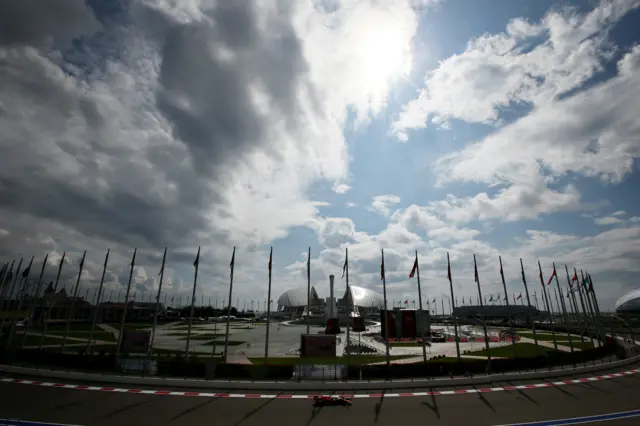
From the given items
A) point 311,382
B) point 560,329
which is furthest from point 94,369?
point 560,329

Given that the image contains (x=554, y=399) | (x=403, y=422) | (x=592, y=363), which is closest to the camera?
(x=403, y=422)

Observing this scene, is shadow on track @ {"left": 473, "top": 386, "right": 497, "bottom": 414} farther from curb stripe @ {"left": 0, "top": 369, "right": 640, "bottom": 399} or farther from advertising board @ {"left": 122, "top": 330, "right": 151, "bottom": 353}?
advertising board @ {"left": 122, "top": 330, "right": 151, "bottom": 353}

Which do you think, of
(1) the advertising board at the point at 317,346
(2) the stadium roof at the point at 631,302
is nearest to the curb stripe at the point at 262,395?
(1) the advertising board at the point at 317,346

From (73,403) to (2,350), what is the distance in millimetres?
17550

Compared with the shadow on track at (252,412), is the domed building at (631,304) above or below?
above

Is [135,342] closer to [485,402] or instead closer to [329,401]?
[329,401]

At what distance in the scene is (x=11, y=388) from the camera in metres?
22.6

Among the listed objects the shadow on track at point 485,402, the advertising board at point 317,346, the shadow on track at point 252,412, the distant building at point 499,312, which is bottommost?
the shadow on track at point 252,412

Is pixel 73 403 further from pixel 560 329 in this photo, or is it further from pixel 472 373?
pixel 560 329

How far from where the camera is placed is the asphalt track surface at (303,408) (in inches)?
658

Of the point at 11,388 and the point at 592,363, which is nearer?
the point at 11,388

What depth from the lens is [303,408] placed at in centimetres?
1914

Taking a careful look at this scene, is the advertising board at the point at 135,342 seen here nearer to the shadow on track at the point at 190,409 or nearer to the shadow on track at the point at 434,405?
the shadow on track at the point at 190,409

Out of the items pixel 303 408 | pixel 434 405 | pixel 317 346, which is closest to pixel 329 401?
pixel 303 408
